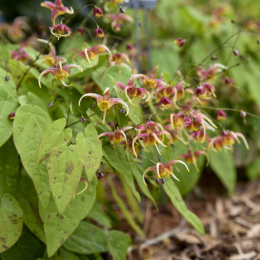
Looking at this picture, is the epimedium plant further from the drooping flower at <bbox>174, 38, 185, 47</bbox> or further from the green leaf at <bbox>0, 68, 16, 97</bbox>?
the drooping flower at <bbox>174, 38, 185, 47</bbox>

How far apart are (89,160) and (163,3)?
1.85 metres

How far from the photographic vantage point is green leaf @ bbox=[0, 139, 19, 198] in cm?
91

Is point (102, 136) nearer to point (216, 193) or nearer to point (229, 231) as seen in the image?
point (229, 231)

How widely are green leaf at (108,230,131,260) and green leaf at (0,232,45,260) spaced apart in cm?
21

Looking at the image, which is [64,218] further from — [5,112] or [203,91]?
[203,91]

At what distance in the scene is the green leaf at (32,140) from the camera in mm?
787

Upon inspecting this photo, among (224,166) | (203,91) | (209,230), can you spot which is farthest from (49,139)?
(224,166)

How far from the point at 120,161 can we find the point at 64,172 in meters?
0.22

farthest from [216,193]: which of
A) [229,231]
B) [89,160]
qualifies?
[89,160]

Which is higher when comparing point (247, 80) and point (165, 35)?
point (247, 80)

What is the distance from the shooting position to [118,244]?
1.16m

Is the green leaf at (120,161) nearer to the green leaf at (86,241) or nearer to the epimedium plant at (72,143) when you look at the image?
the epimedium plant at (72,143)

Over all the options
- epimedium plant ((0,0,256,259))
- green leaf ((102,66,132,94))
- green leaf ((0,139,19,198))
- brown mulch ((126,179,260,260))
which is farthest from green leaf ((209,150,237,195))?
green leaf ((0,139,19,198))

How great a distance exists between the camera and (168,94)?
0.97 m
